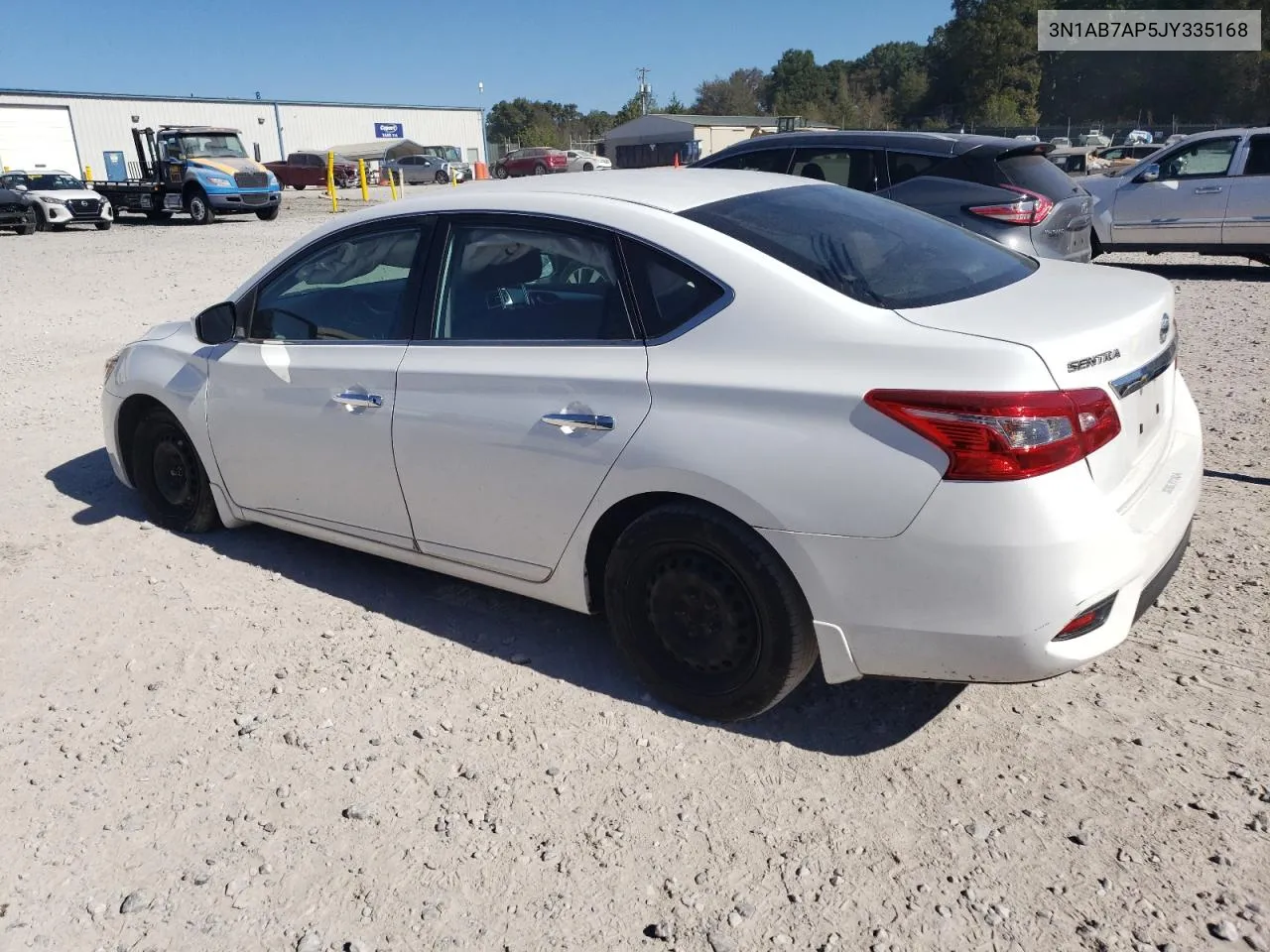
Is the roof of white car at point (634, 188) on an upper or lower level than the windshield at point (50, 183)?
lower

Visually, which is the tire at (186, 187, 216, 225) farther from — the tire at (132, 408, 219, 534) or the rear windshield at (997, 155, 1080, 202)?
the tire at (132, 408, 219, 534)

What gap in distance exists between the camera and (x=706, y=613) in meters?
3.07

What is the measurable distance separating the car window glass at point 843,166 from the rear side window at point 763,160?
0.37 ft

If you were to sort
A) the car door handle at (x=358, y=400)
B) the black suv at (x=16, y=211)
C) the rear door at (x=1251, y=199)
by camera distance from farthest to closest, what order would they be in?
the black suv at (x=16, y=211) → the rear door at (x=1251, y=199) → the car door handle at (x=358, y=400)

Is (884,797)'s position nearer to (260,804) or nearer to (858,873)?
(858,873)

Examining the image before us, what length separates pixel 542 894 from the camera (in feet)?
8.32

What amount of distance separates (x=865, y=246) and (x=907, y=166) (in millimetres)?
5923

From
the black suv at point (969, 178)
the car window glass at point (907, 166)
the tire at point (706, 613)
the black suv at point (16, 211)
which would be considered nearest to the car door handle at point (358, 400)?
the tire at point (706, 613)

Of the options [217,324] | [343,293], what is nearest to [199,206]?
[217,324]

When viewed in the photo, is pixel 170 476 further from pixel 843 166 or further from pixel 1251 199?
pixel 1251 199

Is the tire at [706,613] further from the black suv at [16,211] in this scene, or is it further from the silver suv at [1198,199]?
the black suv at [16,211]

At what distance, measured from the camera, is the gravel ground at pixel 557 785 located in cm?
244

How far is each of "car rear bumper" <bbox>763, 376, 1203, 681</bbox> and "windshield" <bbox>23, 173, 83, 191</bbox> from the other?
28.2 meters

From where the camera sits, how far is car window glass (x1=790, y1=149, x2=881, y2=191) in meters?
8.77
